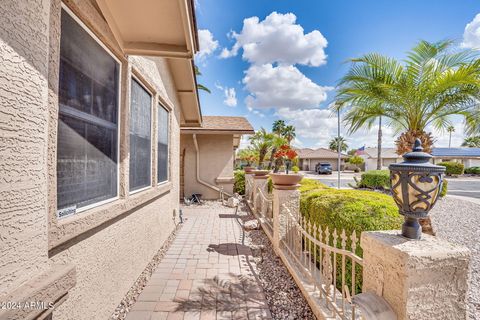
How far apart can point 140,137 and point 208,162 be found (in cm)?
706

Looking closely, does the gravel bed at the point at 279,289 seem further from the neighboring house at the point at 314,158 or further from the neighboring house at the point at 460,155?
the neighboring house at the point at 460,155

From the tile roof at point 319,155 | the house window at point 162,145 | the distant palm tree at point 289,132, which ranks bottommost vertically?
the house window at point 162,145

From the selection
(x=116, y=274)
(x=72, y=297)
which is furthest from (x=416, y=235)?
(x=116, y=274)

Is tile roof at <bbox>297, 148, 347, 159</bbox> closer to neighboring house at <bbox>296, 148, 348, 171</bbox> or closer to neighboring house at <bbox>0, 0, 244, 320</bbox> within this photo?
neighboring house at <bbox>296, 148, 348, 171</bbox>

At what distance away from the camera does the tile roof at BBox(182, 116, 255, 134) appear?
10.5 metres

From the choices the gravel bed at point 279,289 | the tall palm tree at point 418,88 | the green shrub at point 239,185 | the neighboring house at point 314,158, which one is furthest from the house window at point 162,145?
the neighboring house at point 314,158

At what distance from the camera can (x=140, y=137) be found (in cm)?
413

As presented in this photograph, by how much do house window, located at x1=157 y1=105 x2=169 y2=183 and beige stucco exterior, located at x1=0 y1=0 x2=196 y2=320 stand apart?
2.54m

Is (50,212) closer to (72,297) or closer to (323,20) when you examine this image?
(72,297)

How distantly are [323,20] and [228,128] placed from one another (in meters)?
6.63

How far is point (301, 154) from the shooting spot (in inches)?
2002

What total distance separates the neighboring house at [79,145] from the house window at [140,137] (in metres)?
0.02

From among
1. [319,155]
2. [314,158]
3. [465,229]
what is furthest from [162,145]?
[319,155]

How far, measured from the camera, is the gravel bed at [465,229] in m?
3.39
